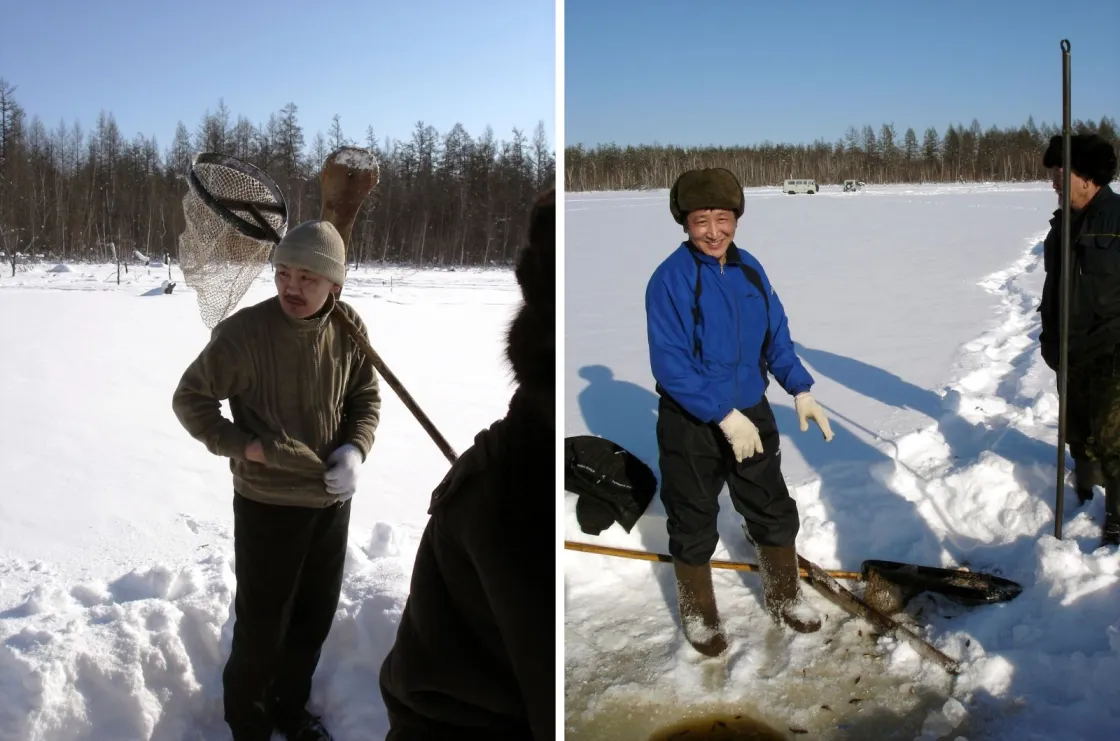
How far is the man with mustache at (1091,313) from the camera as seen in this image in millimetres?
1981

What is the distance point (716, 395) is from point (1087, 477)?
4.54 ft

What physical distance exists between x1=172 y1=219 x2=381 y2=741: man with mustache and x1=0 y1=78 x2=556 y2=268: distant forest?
0.34 ft

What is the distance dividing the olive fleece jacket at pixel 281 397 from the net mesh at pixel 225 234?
0.05 meters

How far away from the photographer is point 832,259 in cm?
548

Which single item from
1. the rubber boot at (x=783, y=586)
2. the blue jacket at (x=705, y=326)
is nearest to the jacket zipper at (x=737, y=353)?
the blue jacket at (x=705, y=326)

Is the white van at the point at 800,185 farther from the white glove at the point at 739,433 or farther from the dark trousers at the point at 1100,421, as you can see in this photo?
the white glove at the point at 739,433

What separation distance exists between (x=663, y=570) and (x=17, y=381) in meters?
1.52

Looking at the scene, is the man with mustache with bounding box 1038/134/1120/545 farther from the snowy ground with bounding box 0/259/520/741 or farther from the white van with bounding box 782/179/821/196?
the snowy ground with bounding box 0/259/520/741

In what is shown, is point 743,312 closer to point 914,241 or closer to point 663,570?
point 663,570

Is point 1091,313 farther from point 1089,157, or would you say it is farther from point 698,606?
point 698,606

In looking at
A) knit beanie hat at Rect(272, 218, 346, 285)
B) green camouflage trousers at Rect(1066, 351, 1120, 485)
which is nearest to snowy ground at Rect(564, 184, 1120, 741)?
green camouflage trousers at Rect(1066, 351, 1120, 485)

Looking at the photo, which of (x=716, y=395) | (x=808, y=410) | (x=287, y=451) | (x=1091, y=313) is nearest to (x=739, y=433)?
(x=716, y=395)

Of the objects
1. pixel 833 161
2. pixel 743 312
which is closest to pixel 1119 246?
pixel 743 312

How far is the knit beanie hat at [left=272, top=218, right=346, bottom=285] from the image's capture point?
1.17 metres
